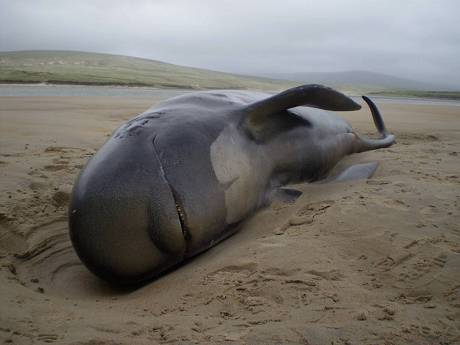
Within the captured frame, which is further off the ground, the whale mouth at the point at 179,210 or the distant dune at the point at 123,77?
Answer: the distant dune at the point at 123,77

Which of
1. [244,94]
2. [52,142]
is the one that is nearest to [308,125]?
[244,94]

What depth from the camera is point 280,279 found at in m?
1.89

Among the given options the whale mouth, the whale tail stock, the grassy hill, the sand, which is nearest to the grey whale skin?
the whale mouth

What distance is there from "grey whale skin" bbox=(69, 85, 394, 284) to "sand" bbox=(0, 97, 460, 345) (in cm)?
14

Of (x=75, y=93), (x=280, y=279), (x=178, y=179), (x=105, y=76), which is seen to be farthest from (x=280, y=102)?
(x=105, y=76)

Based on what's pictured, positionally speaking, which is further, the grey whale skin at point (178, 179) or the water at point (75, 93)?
the water at point (75, 93)

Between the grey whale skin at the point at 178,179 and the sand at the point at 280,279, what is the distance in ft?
0.47

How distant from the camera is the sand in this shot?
5.02 feet

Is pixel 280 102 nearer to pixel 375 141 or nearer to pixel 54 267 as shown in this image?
pixel 54 267

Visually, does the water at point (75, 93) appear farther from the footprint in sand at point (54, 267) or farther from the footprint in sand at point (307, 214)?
the footprint in sand at point (307, 214)

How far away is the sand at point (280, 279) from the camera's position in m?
1.53

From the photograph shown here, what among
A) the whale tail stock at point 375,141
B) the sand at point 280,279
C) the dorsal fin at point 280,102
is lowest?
the sand at point 280,279

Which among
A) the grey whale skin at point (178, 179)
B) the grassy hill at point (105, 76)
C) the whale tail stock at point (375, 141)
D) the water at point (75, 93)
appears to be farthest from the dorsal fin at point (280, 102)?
the grassy hill at point (105, 76)

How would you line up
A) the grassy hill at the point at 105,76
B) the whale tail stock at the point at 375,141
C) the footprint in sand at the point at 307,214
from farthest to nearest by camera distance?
the grassy hill at the point at 105,76 < the whale tail stock at the point at 375,141 < the footprint in sand at the point at 307,214
